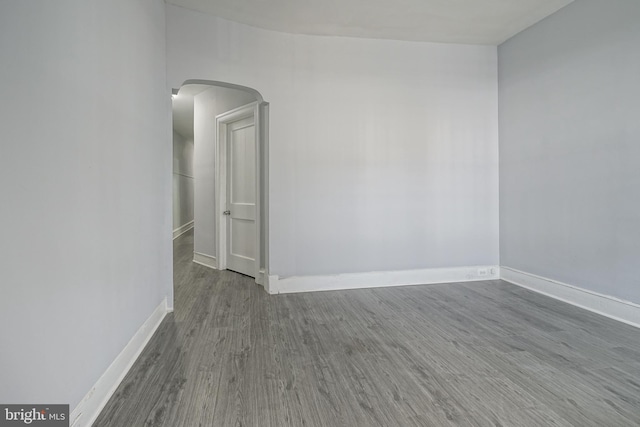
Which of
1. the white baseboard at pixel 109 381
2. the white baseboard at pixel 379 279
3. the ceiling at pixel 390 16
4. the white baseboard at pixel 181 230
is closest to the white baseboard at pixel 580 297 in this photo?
the white baseboard at pixel 379 279

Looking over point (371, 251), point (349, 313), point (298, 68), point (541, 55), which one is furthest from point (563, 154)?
point (298, 68)

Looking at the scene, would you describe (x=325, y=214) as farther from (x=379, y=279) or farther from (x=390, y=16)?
(x=390, y=16)

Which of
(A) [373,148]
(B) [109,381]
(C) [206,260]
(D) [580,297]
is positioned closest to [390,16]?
(A) [373,148]

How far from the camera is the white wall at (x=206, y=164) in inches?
190

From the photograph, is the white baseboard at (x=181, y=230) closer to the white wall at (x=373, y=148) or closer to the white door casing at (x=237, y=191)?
the white door casing at (x=237, y=191)

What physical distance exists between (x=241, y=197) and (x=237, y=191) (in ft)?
0.46

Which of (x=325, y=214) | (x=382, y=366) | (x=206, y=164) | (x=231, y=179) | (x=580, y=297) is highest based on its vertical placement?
(x=206, y=164)

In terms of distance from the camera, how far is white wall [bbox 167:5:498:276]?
3564 millimetres

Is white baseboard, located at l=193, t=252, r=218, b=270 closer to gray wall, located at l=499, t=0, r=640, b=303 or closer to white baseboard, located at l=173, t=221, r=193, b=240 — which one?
white baseboard, located at l=173, t=221, r=193, b=240

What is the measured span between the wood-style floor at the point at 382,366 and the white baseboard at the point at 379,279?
307mm

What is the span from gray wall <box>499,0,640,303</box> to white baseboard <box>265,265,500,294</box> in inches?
18.6

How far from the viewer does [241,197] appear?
4.48 m

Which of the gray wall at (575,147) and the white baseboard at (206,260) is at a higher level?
the gray wall at (575,147)

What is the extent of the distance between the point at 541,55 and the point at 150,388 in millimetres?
4695
